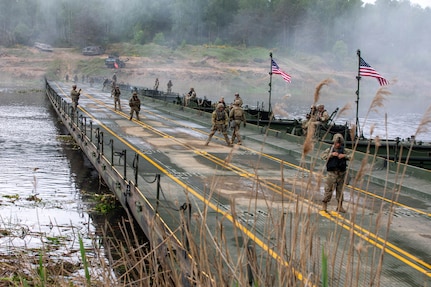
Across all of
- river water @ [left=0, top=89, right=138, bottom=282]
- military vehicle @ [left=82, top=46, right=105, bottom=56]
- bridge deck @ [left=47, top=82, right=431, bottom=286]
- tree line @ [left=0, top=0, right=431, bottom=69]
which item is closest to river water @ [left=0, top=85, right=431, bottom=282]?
river water @ [left=0, top=89, right=138, bottom=282]

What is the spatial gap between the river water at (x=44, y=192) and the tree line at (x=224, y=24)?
99.4m

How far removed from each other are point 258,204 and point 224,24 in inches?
5545

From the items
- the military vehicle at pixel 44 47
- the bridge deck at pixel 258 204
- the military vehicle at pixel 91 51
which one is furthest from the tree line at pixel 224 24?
the bridge deck at pixel 258 204

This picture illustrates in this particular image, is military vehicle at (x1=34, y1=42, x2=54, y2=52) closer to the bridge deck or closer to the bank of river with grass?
the bank of river with grass

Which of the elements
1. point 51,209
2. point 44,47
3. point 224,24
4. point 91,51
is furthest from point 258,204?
point 224,24

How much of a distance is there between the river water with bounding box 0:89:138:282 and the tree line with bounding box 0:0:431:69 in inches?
3913

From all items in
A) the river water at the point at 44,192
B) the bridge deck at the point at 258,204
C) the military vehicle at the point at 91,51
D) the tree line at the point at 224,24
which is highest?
the tree line at the point at 224,24

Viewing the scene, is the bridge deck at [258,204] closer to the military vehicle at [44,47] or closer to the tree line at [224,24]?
the military vehicle at [44,47]

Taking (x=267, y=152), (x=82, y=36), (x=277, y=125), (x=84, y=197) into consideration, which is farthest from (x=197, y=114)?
(x=82, y=36)

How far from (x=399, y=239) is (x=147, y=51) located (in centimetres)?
11530

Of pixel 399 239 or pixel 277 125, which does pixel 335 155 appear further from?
pixel 277 125

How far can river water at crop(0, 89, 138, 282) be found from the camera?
11672 mm

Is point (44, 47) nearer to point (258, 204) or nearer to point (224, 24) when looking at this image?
point (224, 24)

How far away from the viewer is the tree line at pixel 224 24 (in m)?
130
